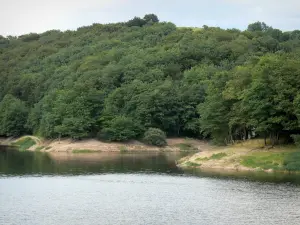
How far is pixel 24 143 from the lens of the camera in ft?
519

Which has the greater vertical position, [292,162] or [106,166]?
[292,162]

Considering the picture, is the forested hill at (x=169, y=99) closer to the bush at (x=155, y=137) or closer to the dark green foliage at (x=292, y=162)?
the bush at (x=155, y=137)

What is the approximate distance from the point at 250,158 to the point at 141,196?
95.4 feet

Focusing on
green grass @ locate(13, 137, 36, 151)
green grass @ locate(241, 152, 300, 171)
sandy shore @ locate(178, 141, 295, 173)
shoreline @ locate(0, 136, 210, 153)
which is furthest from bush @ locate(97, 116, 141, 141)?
green grass @ locate(241, 152, 300, 171)

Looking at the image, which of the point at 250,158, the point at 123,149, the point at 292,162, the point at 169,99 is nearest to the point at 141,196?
the point at 292,162

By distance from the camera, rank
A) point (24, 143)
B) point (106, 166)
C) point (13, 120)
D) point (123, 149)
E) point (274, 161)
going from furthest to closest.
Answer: point (13, 120)
point (24, 143)
point (123, 149)
point (106, 166)
point (274, 161)

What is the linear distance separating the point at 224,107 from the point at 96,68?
91968mm

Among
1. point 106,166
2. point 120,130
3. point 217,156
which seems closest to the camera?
point 217,156

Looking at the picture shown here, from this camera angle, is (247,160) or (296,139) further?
(247,160)

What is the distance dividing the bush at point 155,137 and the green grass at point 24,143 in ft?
110

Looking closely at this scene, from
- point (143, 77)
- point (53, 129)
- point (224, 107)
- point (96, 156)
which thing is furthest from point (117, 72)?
point (224, 107)

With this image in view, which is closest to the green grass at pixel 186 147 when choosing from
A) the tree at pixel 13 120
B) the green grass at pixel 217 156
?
the green grass at pixel 217 156

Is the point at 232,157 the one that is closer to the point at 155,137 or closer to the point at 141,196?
the point at 141,196

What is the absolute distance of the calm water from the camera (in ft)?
178
